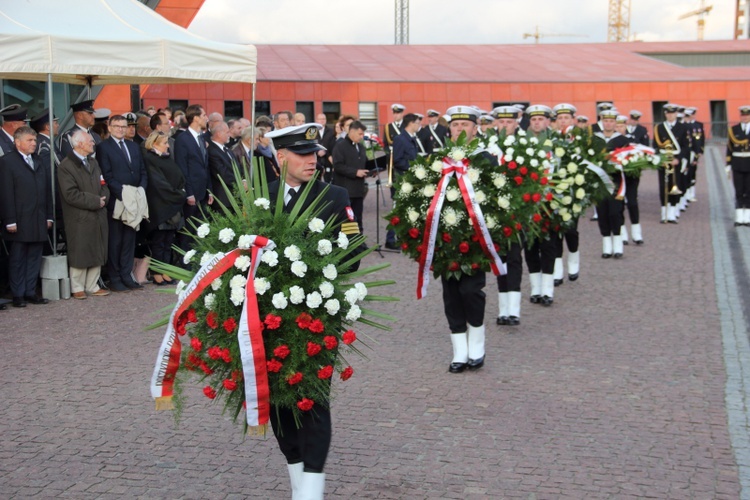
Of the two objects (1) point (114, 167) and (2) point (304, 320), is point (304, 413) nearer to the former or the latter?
(2) point (304, 320)

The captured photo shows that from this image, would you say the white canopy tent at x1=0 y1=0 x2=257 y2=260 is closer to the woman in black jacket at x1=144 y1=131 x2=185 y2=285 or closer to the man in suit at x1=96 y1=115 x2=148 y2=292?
the man in suit at x1=96 y1=115 x2=148 y2=292

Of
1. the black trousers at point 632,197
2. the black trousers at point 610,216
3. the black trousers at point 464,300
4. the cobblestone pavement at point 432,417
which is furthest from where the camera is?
the black trousers at point 632,197

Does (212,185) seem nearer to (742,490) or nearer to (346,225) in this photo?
(346,225)

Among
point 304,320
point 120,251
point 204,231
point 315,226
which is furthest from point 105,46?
point 304,320

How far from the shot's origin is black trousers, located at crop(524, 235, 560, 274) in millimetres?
11039

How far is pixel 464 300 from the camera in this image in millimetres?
7977

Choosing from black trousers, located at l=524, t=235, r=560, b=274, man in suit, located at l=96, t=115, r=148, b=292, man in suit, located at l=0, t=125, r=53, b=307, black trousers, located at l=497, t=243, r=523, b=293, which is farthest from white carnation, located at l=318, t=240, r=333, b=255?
man in suit, located at l=96, t=115, r=148, b=292

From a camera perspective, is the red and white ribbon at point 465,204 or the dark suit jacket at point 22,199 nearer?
the red and white ribbon at point 465,204

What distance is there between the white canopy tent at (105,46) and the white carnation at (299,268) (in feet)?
23.9

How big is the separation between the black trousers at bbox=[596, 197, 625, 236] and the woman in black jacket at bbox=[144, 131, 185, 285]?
249 inches

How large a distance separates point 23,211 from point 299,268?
7.17 metres

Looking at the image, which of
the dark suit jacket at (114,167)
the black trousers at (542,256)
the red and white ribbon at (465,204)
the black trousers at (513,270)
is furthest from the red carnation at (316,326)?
the dark suit jacket at (114,167)

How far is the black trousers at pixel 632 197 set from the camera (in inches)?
629

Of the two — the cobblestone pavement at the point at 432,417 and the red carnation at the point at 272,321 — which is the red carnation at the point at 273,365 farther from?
the cobblestone pavement at the point at 432,417
